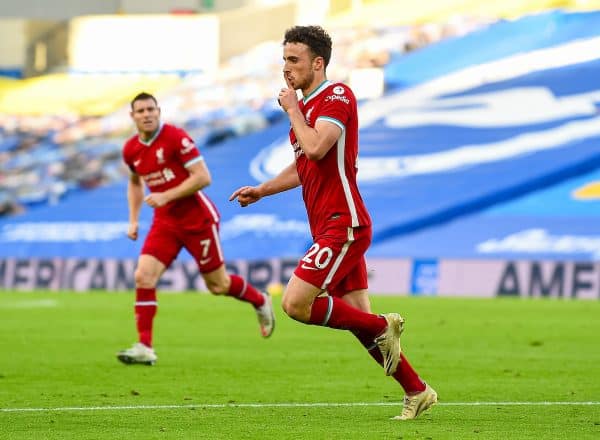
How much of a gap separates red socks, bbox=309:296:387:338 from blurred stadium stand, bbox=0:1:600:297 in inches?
614

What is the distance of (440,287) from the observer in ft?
81.1

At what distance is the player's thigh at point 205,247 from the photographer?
1348 cm

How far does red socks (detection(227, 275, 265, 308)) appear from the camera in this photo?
1401 centimetres

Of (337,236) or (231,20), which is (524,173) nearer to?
(231,20)

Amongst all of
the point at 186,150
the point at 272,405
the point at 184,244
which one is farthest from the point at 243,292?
the point at 272,405

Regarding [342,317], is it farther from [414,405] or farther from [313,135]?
[313,135]

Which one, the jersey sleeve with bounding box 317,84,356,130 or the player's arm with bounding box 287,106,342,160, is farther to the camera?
the jersey sleeve with bounding box 317,84,356,130

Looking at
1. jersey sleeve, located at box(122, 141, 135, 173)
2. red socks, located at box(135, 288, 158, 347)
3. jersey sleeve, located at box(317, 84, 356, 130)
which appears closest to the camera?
jersey sleeve, located at box(317, 84, 356, 130)

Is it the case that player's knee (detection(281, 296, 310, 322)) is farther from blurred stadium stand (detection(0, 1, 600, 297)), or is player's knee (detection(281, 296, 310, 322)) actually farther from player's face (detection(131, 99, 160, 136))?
blurred stadium stand (detection(0, 1, 600, 297))

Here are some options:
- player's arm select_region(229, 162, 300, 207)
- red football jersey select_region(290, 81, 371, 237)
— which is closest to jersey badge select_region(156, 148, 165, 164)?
player's arm select_region(229, 162, 300, 207)

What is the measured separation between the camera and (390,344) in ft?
28.0

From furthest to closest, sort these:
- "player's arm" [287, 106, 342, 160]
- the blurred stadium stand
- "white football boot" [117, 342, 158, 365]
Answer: the blurred stadium stand < "white football boot" [117, 342, 158, 365] < "player's arm" [287, 106, 342, 160]

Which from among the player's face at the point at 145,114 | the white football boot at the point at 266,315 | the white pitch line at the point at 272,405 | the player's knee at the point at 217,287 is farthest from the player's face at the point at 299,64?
the white football boot at the point at 266,315

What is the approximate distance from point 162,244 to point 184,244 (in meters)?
0.31
